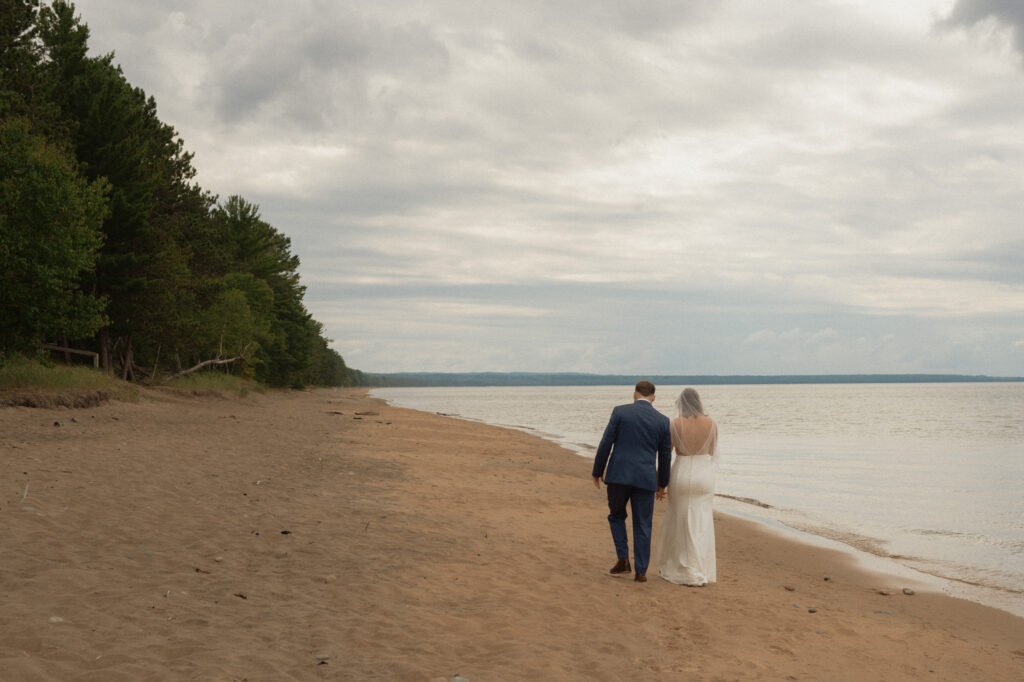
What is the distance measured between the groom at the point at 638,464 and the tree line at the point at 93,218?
70.2ft

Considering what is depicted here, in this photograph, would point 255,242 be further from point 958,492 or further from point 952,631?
point 952,631

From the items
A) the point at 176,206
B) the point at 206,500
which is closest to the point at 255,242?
the point at 176,206

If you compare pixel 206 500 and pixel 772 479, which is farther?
pixel 772 479

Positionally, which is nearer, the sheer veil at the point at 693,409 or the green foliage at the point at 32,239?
the sheer veil at the point at 693,409

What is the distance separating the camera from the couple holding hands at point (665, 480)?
857 cm

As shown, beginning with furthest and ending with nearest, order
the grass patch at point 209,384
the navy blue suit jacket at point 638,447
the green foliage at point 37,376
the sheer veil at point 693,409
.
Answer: the grass patch at point 209,384
the green foliage at point 37,376
the sheer veil at point 693,409
the navy blue suit jacket at point 638,447

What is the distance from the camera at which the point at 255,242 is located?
→ 66750mm

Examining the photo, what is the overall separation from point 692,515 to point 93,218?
26928 millimetres

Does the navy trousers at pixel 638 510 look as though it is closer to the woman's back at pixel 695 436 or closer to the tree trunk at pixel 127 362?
the woman's back at pixel 695 436

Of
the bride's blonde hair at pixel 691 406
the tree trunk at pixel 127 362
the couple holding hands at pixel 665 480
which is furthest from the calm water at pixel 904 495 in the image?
the tree trunk at pixel 127 362

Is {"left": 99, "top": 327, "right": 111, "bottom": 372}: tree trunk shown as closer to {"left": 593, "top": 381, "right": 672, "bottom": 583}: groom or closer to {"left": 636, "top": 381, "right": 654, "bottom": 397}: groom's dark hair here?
{"left": 593, "top": 381, "right": 672, "bottom": 583}: groom

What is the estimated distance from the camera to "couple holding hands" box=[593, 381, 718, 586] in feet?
28.1

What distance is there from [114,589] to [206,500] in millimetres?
4527

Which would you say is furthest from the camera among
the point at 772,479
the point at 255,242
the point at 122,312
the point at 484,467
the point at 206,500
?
the point at 255,242
